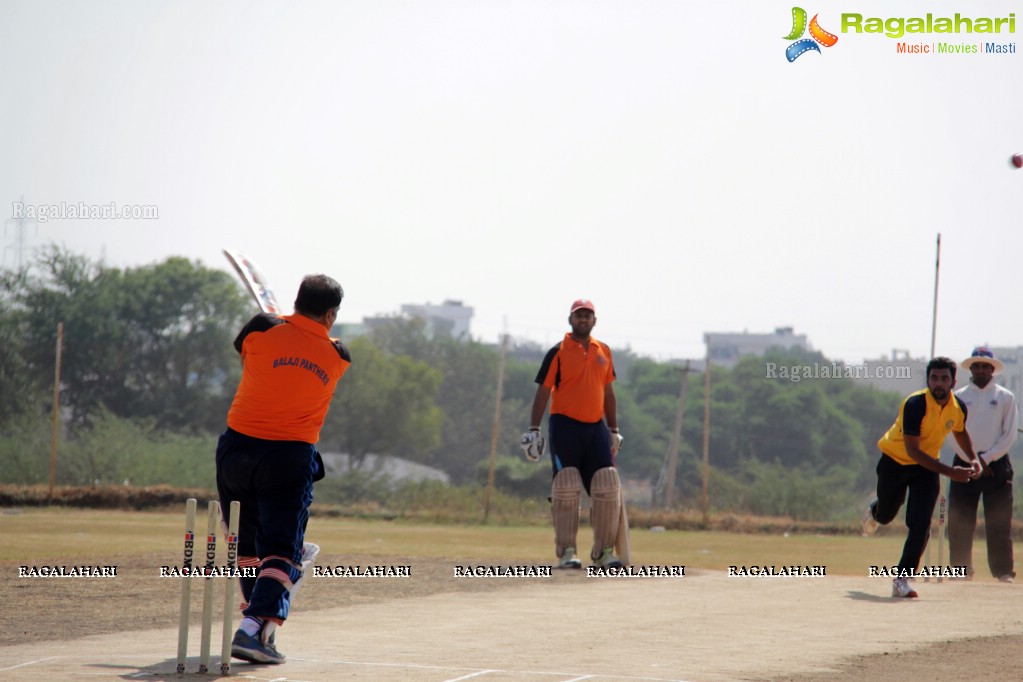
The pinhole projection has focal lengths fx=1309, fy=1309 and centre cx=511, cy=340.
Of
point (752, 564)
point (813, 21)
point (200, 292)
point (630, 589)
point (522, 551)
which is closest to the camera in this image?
point (630, 589)

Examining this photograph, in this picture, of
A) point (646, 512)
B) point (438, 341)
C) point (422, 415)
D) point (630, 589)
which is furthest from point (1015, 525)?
point (438, 341)

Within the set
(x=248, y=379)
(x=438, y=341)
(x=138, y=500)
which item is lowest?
(x=138, y=500)

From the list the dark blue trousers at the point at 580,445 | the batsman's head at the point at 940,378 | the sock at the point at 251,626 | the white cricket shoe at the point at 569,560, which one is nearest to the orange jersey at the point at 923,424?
the batsman's head at the point at 940,378

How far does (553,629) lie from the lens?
7980 mm

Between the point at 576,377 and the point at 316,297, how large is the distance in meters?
5.25

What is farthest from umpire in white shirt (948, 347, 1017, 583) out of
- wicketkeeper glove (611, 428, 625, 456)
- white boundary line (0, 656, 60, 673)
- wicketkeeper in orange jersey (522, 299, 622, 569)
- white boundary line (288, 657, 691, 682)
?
white boundary line (0, 656, 60, 673)

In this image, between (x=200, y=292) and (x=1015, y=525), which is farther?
(x=200, y=292)

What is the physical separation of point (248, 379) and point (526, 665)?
1.94m

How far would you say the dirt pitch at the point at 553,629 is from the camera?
6203mm

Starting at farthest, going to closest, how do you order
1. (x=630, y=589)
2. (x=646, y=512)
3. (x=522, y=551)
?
(x=646, y=512) → (x=522, y=551) → (x=630, y=589)

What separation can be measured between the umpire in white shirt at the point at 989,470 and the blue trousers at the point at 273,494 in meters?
7.36

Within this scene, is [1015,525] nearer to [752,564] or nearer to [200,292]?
[752,564]

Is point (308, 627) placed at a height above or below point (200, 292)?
below

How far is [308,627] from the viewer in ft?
26.3
